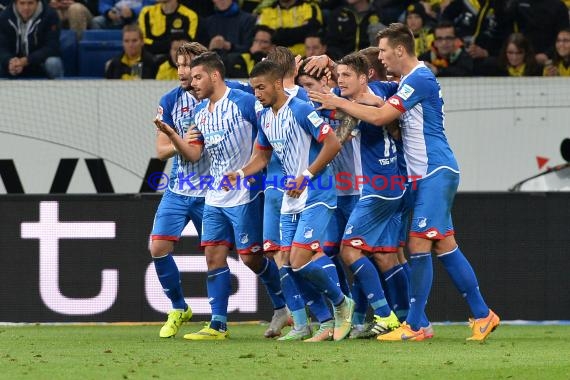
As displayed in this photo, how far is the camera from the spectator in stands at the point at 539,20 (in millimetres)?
17109

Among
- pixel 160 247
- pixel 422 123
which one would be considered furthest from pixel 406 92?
pixel 160 247

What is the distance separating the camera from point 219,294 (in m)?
10.8

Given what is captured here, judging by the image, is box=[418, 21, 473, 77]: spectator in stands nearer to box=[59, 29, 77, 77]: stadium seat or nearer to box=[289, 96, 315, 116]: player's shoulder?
box=[59, 29, 77, 77]: stadium seat

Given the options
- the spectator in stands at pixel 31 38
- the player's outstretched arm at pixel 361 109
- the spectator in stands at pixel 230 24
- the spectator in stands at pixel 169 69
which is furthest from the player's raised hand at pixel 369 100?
the spectator in stands at pixel 31 38

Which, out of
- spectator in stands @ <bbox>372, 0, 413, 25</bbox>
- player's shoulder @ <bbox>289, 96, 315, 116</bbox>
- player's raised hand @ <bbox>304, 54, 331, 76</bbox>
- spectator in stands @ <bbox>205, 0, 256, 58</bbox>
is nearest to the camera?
player's shoulder @ <bbox>289, 96, 315, 116</bbox>

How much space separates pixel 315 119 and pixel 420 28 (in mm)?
7362

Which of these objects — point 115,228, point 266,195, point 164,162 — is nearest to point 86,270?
point 115,228

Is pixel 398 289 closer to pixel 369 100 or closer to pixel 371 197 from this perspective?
pixel 371 197

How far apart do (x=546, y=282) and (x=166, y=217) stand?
431 centimetres

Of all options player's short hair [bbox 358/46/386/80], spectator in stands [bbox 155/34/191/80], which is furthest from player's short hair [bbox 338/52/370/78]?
spectator in stands [bbox 155/34/191/80]

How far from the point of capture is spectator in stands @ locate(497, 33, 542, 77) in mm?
16141

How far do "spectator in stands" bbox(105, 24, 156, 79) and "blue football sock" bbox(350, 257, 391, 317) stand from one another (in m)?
6.35

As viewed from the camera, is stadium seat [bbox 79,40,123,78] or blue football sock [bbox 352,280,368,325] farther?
stadium seat [bbox 79,40,123,78]

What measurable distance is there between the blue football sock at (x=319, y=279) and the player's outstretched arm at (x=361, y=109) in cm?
122
